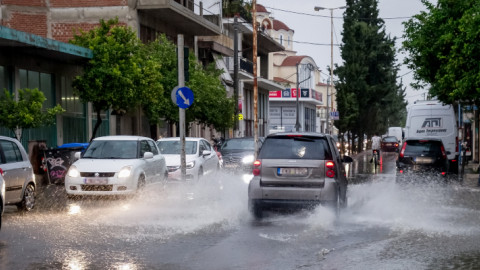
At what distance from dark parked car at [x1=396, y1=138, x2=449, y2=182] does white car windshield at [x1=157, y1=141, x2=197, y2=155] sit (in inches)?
272

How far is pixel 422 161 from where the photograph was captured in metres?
24.6

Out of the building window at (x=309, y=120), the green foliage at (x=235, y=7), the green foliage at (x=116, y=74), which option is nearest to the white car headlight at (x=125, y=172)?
the green foliage at (x=116, y=74)

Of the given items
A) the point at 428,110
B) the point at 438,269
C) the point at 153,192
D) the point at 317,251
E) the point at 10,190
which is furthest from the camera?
the point at 428,110

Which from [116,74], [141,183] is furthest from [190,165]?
[116,74]

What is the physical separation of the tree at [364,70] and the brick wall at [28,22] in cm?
3609

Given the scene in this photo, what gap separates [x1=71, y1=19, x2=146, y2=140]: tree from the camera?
2844 centimetres

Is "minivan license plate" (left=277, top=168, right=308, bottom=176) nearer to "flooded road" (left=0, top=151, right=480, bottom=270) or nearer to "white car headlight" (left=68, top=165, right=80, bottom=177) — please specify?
"flooded road" (left=0, top=151, right=480, bottom=270)

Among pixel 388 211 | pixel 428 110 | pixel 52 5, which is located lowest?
pixel 388 211

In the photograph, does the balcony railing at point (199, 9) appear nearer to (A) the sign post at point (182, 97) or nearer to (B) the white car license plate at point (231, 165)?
(B) the white car license plate at point (231, 165)

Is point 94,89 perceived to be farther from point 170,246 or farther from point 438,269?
point 438,269

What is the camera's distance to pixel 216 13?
51.3 metres

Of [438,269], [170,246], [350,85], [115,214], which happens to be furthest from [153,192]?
[350,85]

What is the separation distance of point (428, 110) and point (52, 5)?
18745mm

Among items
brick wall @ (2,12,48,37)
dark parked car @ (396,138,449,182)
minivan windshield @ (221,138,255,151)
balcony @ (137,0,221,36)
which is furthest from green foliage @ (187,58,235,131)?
dark parked car @ (396,138,449,182)
